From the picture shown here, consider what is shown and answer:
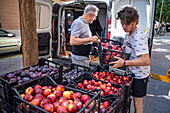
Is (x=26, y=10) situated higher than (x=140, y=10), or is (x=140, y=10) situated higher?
(x=140, y=10)

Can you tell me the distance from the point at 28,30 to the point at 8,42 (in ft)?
20.4

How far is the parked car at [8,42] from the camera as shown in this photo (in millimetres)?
7877

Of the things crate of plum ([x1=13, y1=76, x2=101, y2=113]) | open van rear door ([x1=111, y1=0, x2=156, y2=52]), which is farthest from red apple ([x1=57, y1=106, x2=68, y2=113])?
open van rear door ([x1=111, y1=0, x2=156, y2=52])

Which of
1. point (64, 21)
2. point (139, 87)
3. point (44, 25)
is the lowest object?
point (139, 87)

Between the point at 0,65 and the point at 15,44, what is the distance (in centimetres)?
227

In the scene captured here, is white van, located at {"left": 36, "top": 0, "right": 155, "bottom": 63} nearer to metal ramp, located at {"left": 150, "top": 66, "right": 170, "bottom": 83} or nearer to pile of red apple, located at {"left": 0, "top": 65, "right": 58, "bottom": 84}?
metal ramp, located at {"left": 150, "top": 66, "right": 170, "bottom": 83}

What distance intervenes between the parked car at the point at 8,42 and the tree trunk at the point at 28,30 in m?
5.99

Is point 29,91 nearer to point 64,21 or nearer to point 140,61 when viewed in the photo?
point 140,61

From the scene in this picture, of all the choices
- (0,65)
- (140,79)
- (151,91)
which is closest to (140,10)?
(151,91)

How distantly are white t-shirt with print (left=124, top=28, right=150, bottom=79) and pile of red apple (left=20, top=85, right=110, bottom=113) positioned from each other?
88cm

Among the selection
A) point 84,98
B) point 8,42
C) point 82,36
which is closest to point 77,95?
point 84,98

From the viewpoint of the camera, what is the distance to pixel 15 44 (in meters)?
8.47

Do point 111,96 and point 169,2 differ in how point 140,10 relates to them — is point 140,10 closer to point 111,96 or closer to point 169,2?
point 111,96

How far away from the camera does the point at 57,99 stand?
151 centimetres
